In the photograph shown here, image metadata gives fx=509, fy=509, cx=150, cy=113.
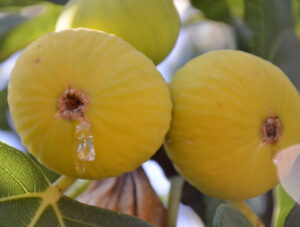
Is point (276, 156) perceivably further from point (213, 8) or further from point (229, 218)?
point (213, 8)

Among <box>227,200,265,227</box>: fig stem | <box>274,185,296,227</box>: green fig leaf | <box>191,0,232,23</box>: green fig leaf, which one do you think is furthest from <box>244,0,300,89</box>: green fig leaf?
<box>227,200,265,227</box>: fig stem

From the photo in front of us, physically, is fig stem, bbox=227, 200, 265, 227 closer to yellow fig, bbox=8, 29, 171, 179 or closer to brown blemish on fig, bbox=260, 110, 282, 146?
brown blemish on fig, bbox=260, 110, 282, 146

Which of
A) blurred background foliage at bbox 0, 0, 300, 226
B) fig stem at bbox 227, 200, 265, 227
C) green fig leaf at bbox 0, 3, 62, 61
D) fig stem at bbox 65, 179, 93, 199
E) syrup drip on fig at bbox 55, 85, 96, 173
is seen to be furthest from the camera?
green fig leaf at bbox 0, 3, 62, 61

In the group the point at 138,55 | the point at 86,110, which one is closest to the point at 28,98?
the point at 86,110

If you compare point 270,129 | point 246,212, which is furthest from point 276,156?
point 246,212

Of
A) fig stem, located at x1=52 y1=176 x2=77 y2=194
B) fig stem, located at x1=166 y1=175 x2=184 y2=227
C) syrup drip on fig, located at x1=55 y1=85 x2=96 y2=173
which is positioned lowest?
fig stem, located at x1=166 y1=175 x2=184 y2=227

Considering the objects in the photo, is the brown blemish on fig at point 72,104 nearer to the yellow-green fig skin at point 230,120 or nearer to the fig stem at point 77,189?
the yellow-green fig skin at point 230,120
